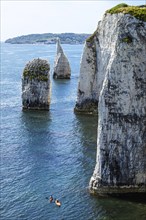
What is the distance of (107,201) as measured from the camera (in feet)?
169

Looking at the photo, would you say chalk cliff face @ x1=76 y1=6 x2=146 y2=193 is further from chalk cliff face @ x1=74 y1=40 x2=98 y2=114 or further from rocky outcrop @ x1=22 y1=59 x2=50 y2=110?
rocky outcrop @ x1=22 y1=59 x2=50 y2=110

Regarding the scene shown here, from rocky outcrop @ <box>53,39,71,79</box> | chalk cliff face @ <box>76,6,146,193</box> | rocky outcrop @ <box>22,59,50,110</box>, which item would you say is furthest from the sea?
rocky outcrop @ <box>53,39,71,79</box>

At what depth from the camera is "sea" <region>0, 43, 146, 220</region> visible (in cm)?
4950

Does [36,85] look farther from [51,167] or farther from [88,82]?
[51,167]

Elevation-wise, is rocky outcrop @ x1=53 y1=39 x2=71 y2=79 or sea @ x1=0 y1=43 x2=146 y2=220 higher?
rocky outcrop @ x1=53 y1=39 x2=71 y2=79

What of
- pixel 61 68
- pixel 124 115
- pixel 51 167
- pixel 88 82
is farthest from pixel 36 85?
pixel 61 68

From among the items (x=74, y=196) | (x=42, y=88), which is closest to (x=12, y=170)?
(x=74, y=196)

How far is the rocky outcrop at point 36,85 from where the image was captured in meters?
95.9

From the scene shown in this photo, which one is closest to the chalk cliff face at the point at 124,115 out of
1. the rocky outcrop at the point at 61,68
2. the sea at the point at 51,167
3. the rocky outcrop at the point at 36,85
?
the sea at the point at 51,167

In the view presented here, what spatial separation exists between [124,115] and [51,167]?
57.5 feet

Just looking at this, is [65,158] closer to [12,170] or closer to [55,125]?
[12,170]

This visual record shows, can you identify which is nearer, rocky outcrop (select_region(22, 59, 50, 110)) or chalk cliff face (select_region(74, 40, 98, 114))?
chalk cliff face (select_region(74, 40, 98, 114))

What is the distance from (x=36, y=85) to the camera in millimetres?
95875

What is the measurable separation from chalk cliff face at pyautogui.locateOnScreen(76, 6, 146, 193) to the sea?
2904 mm
